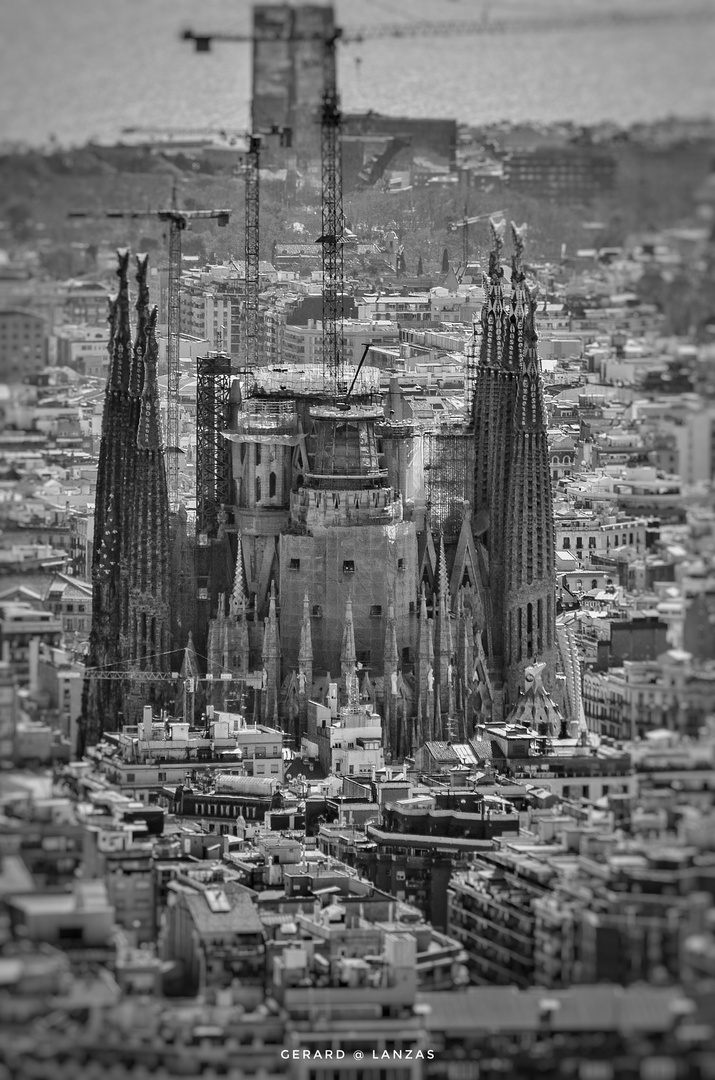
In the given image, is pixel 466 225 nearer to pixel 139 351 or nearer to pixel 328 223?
pixel 328 223

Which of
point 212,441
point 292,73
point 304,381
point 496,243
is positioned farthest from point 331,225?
point 212,441

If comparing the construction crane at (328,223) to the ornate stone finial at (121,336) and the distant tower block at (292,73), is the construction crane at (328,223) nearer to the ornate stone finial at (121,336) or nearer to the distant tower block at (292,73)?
the distant tower block at (292,73)

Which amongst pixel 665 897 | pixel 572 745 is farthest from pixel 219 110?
pixel 665 897

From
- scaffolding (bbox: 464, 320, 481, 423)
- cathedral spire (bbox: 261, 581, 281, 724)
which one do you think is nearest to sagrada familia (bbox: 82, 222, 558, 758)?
cathedral spire (bbox: 261, 581, 281, 724)

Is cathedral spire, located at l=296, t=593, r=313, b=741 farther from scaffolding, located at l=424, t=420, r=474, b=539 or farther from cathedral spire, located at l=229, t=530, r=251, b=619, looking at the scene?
scaffolding, located at l=424, t=420, r=474, b=539

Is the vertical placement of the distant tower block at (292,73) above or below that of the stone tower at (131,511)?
above

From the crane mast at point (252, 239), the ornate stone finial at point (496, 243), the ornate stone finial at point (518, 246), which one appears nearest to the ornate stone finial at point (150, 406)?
the ornate stone finial at point (496, 243)

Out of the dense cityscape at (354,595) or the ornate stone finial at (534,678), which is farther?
the ornate stone finial at (534,678)
